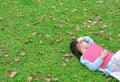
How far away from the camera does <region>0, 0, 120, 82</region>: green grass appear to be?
611 cm

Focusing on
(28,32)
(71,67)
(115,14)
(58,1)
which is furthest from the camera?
(58,1)

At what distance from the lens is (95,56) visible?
629cm

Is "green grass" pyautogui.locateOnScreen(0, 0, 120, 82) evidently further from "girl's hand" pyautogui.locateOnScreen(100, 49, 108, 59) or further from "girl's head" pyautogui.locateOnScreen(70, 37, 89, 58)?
"girl's hand" pyautogui.locateOnScreen(100, 49, 108, 59)

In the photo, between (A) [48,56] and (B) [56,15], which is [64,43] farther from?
(B) [56,15]

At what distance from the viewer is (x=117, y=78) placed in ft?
18.9

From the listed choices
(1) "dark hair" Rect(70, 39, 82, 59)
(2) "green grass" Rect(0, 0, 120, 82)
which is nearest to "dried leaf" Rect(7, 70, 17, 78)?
(2) "green grass" Rect(0, 0, 120, 82)

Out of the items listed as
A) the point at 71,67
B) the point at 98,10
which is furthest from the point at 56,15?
the point at 71,67

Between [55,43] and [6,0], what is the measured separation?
3.14 metres

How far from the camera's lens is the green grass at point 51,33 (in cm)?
611

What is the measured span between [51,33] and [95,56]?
1595 millimetres

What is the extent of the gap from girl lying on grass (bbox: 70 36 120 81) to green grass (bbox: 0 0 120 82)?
12 centimetres

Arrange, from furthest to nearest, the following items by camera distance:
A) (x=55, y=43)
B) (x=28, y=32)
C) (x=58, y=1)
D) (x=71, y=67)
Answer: (x=58, y=1), (x=28, y=32), (x=55, y=43), (x=71, y=67)

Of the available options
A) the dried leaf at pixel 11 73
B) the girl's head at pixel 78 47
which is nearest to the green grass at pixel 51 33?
the dried leaf at pixel 11 73

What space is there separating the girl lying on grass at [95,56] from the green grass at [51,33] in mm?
118
